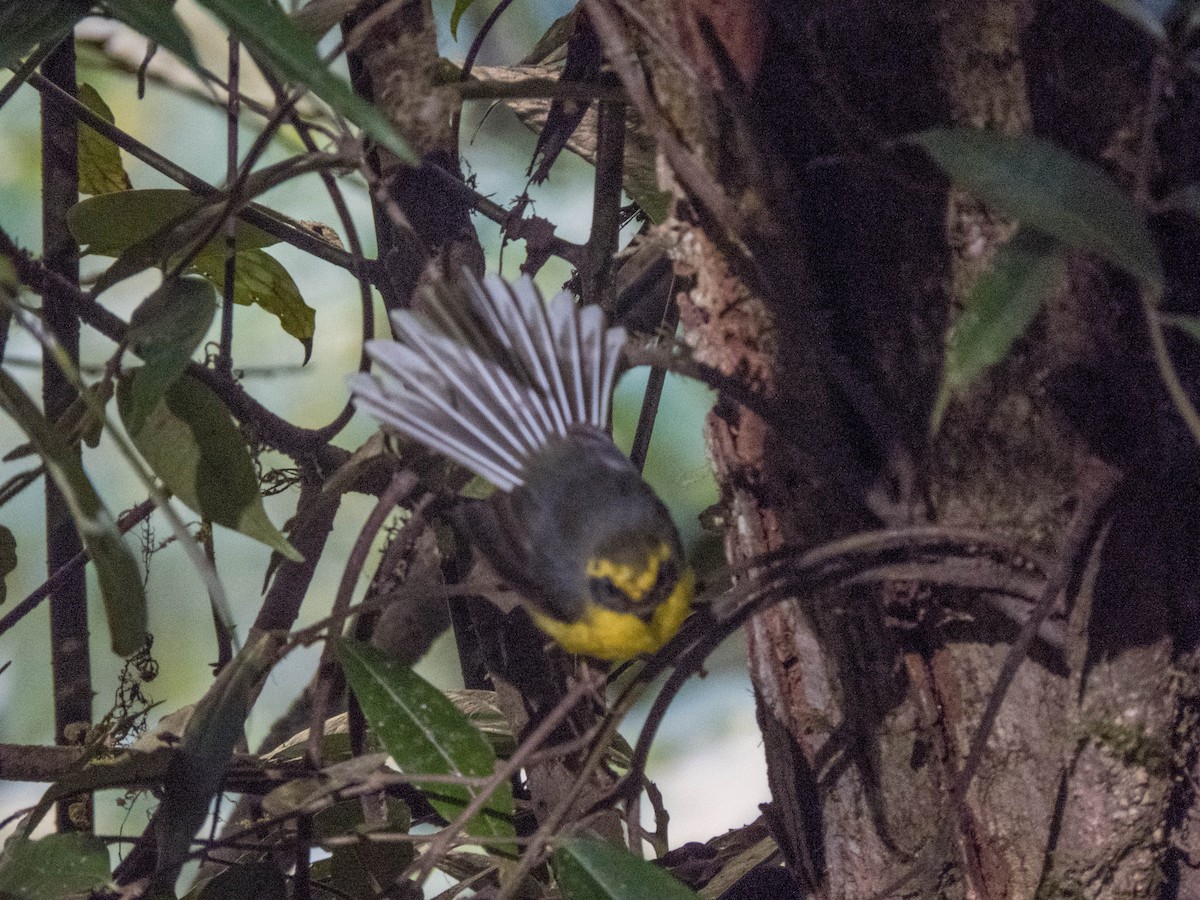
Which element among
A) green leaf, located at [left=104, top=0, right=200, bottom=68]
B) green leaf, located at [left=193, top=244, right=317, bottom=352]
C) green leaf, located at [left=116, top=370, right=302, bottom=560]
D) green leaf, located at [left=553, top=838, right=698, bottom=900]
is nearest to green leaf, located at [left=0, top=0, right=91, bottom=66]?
green leaf, located at [left=104, top=0, right=200, bottom=68]

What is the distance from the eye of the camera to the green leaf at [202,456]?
71 centimetres

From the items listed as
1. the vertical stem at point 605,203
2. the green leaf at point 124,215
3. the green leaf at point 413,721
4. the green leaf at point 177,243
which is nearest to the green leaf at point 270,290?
the green leaf at point 177,243

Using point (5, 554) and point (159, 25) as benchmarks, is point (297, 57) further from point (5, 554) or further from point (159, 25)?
point (5, 554)

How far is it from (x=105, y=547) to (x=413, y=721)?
24 cm

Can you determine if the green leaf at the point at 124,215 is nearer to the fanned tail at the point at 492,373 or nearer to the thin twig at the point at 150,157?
the thin twig at the point at 150,157

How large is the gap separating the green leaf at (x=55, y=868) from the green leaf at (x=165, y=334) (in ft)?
1.04

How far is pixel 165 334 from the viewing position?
66cm

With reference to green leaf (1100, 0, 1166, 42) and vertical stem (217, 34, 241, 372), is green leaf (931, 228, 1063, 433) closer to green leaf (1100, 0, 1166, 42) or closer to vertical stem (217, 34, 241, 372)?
green leaf (1100, 0, 1166, 42)

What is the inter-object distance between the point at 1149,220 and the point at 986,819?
1.34 ft

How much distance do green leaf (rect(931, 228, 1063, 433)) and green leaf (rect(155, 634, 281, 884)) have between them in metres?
0.51

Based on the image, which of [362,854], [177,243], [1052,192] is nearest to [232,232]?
[177,243]

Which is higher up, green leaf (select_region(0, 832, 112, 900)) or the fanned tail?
the fanned tail

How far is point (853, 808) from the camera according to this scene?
78cm

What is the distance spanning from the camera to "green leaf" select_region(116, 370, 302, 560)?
708 mm
